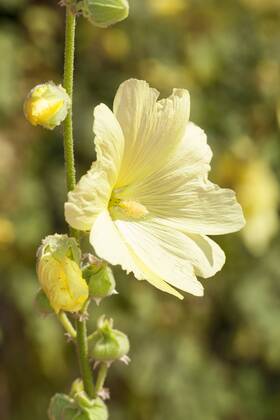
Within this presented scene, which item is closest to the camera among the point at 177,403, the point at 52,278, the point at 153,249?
the point at 52,278

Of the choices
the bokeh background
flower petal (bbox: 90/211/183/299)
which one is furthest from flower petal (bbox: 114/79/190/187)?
the bokeh background

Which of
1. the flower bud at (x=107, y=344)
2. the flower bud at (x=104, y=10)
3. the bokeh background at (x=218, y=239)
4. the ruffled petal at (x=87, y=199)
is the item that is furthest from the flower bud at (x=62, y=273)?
the bokeh background at (x=218, y=239)

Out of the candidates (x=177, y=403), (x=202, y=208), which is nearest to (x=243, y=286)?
(x=177, y=403)

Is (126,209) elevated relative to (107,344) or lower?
elevated

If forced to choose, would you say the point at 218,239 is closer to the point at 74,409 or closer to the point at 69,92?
the point at 74,409

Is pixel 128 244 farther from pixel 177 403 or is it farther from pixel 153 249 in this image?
pixel 177 403

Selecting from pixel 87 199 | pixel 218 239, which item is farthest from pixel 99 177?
pixel 218 239
